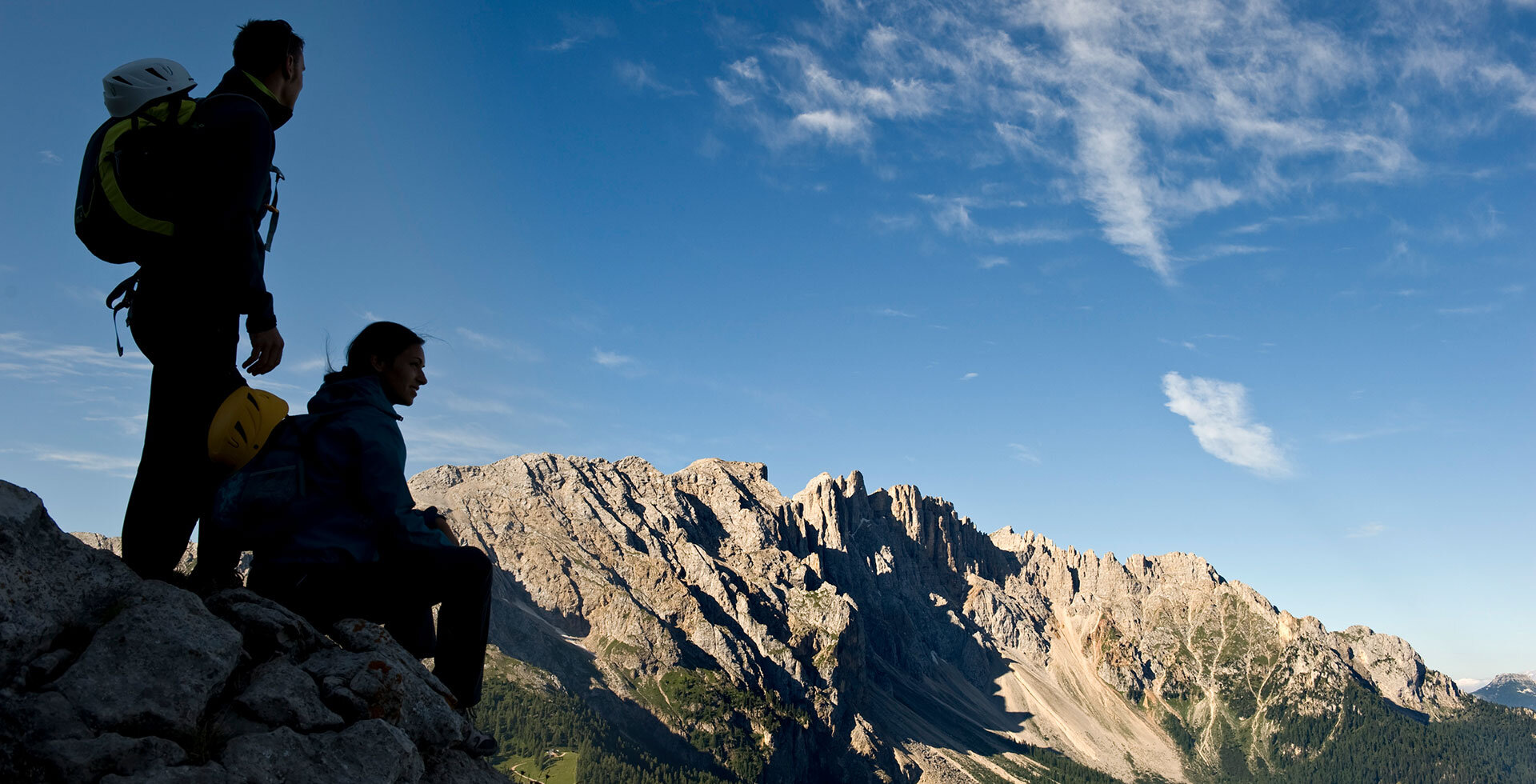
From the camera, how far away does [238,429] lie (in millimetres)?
7621

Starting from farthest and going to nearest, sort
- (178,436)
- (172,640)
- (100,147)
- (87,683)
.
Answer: (178,436)
(100,147)
(172,640)
(87,683)

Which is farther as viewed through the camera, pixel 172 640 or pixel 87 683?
pixel 172 640

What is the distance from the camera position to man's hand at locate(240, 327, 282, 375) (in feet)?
25.7

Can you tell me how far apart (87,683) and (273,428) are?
2.43m

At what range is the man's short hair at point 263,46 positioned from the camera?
322 inches

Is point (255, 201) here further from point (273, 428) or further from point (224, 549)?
point (224, 549)

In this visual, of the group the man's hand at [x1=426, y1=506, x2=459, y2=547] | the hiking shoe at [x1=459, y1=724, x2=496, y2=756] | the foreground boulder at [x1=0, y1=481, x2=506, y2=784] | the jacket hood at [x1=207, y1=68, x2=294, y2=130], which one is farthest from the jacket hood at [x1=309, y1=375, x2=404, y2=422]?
the hiking shoe at [x1=459, y1=724, x2=496, y2=756]

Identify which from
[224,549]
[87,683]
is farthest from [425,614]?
→ [87,683]

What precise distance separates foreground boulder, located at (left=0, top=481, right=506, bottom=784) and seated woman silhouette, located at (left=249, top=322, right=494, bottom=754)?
428mm

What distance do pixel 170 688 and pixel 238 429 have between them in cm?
222

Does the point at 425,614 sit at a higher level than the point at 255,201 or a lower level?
lower

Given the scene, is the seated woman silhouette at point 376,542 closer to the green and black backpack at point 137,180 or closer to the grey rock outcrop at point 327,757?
the grey rock outcrop at point 327,757

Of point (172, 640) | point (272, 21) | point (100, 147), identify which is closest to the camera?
point (172, 640)

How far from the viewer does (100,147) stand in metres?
7.24
